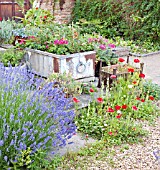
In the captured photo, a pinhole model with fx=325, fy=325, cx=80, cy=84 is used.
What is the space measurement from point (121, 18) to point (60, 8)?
6.70 ft

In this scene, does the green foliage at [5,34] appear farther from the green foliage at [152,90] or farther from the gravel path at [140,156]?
the gravel path at [140,156]

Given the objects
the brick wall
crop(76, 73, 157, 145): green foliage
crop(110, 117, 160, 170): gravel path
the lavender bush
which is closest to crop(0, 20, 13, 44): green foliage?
crop(76, 73, 157, 145): green foliage

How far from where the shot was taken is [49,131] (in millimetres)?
2771

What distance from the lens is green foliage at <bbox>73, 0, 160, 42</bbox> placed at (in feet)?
29.1

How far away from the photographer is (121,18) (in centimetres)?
979

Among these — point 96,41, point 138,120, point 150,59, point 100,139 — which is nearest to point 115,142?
point 100,139

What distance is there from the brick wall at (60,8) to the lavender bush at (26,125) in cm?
747

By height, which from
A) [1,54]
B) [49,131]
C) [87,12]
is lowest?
[49,131]

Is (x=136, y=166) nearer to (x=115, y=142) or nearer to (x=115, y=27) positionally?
(x=115, y=142)

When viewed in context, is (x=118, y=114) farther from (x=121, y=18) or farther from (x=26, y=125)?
(x=121, y=18)

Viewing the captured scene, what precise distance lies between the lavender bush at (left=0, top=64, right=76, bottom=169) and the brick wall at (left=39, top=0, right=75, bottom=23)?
24.5 feet

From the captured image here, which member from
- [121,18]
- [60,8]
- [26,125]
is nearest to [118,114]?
[26,125]

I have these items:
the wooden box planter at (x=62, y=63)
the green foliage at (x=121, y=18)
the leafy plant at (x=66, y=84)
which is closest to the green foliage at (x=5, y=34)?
the wooden box planter at (x=62, y=63)

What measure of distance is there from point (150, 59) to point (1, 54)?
4113 millimetres
